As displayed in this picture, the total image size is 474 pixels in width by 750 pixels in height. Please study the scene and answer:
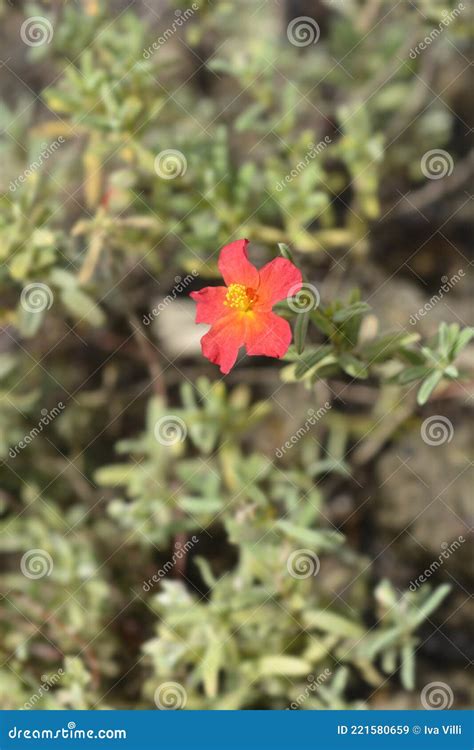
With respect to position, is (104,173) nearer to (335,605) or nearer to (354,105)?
(354,105)

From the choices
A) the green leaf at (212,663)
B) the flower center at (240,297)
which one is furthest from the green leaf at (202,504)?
the flower center at (240,297)

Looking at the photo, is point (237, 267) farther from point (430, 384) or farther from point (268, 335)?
point (430, 384)

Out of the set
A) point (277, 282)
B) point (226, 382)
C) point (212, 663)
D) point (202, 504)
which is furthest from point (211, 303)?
point (226, 382)

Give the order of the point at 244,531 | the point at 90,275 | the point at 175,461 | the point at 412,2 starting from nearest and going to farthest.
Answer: the point at 244,531
the point at 90,275
the point at 175,461
the point at 412,2

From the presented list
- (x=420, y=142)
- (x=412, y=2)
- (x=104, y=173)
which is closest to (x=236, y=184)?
(x=104, y=173)

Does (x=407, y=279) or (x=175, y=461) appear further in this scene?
(x=407, y=279)

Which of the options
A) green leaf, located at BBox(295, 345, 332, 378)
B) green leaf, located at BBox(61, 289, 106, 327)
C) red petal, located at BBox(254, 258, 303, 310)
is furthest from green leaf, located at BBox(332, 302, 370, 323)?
green leaf, located at BBox(61, 289, 106, 327)

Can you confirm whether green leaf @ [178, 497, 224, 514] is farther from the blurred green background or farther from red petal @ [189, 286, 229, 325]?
red petal @ [189, 286, 229, 325]
